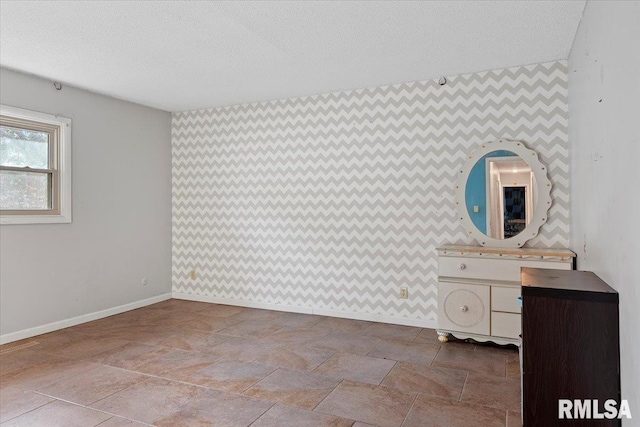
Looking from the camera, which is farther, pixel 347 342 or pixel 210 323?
pixel 210 323

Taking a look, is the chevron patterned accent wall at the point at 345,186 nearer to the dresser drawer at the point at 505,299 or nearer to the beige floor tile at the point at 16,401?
the dresser drawer at the point at 505,299

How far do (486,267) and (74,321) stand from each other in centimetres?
414

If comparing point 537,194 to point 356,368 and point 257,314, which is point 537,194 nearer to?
point 356,368

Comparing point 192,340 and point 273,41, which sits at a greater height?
point 273,41

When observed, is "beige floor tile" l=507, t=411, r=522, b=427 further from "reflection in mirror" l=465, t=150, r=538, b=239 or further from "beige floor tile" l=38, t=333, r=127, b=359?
"beige floor tile" l=38, t=333, r=127, b=359

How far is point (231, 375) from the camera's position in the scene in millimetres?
2904

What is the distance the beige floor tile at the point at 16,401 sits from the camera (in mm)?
2352

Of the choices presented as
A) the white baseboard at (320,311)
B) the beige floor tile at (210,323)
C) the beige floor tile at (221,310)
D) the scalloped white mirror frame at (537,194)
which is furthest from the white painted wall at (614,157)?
the beige floor tile at (221,310)

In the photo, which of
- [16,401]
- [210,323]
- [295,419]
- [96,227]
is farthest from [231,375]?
[96,227]

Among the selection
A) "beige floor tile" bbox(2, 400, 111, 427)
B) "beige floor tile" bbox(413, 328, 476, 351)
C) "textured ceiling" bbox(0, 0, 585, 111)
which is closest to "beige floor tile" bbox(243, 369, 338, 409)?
"beige floor tile" bbox(2, 400, 111, 427)

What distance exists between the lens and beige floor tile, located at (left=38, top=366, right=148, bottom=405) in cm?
256

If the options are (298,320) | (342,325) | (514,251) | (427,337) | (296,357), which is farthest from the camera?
(298,320)

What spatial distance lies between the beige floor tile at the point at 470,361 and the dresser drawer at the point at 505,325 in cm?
19

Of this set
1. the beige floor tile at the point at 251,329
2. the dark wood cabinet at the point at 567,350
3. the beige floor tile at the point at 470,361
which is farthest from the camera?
the beige floor tile at the point at 251,329
